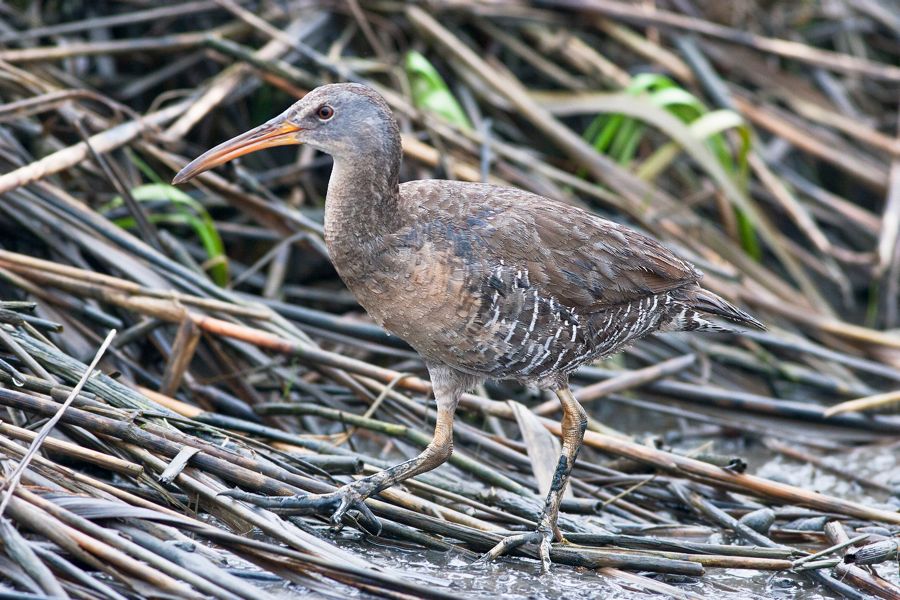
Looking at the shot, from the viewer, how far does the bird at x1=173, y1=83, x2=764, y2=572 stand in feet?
11.9

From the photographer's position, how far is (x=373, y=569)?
315cm

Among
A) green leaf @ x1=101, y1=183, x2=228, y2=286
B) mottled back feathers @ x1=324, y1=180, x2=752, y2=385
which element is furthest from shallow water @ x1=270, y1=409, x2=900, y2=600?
green leaf @ x1=101, y1=183, x2=228, y2=286

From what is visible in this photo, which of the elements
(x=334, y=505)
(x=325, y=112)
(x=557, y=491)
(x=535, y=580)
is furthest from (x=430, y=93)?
(x=535, y=580)

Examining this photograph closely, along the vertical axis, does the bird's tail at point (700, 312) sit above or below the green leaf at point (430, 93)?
below

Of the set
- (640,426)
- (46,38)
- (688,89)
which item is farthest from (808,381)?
(46,38)

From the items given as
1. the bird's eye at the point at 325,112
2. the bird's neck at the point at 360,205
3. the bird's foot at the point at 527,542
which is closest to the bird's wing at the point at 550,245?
the bird's neck at the point at 360,205

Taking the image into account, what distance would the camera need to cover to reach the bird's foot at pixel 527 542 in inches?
142

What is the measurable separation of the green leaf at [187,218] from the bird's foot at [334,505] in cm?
167

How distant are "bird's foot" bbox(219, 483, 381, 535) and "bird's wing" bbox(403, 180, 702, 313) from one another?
2.79 ft

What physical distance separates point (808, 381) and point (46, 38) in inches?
165

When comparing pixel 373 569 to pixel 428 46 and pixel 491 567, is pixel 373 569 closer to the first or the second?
pixel 491 567

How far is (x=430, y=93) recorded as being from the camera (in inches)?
232

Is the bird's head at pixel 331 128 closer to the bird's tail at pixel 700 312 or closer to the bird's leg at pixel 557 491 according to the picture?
the bird's leg at pixel 557 491

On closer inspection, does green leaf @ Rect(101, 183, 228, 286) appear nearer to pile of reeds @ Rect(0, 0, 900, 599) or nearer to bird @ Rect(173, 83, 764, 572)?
pile of reeds @ Rect(0, 0, 900, 599)
